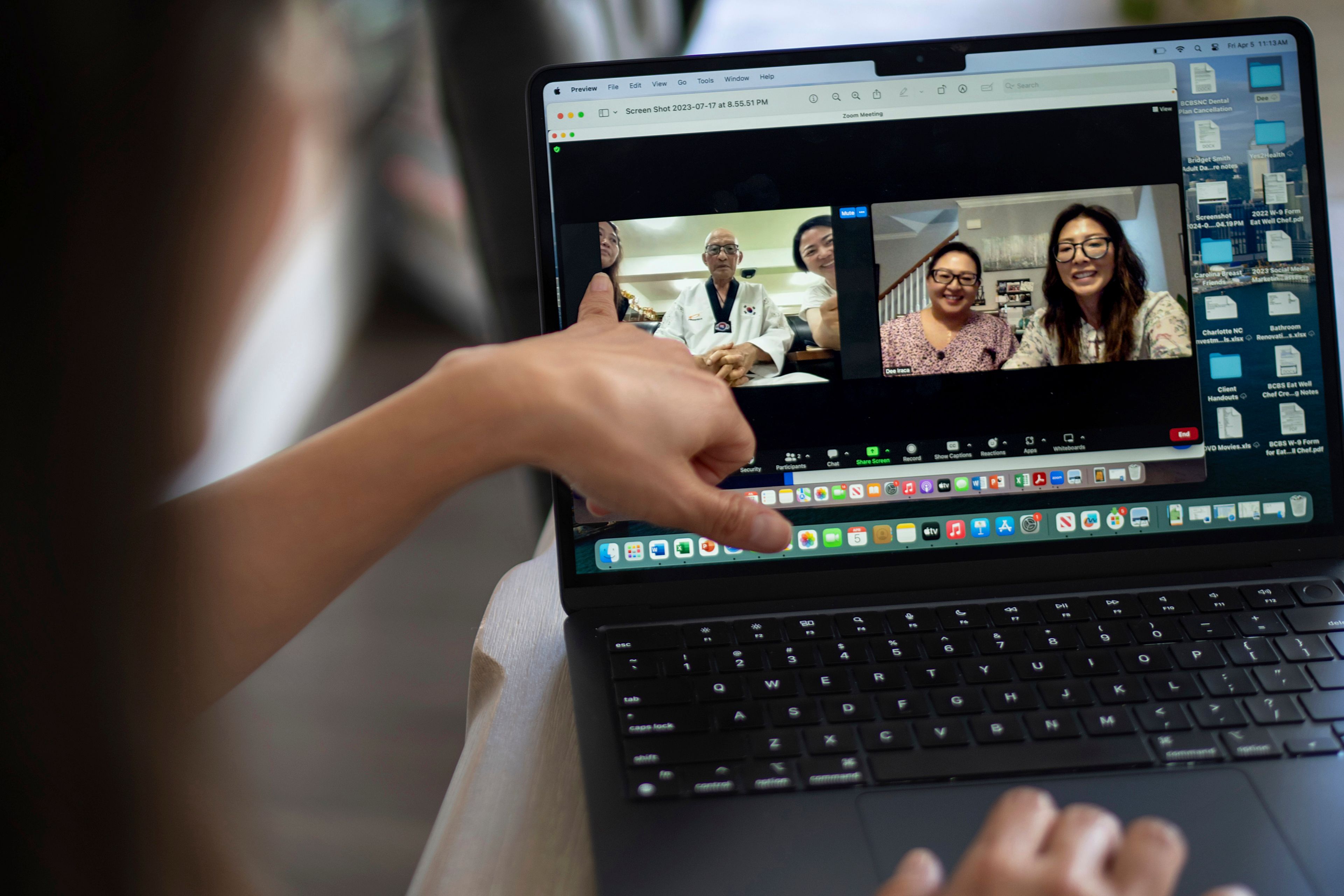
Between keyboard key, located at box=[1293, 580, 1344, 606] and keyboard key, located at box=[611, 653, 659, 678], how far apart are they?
44 cm

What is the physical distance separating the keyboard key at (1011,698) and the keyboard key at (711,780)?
162 millimetres

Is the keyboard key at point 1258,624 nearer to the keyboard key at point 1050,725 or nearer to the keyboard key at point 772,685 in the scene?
the keyboard key at point 1050,725

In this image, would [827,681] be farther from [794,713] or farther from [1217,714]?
[1217,714]

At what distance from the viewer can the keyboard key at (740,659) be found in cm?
50

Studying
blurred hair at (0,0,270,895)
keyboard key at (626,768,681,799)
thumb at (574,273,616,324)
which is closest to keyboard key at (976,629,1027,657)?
keyboard key at (626,768,681,799)

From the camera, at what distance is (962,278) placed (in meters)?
0.57

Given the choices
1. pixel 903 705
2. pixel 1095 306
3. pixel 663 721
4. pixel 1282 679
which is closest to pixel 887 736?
pixel 903 705

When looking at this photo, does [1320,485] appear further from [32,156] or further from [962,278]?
[32,156]

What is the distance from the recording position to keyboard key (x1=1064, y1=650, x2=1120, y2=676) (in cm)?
48

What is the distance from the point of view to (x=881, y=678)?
48cm

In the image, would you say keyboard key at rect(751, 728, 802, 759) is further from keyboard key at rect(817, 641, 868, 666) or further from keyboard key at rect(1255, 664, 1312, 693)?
keyboard key at rect(1255, 664, 1312, 693)

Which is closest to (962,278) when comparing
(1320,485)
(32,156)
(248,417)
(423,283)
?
(1320,485)

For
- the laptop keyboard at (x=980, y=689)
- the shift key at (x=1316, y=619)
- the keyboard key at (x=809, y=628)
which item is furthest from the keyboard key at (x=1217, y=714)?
the keyboard key at (x=809, y=628)

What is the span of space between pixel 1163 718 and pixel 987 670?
0.31 feet
